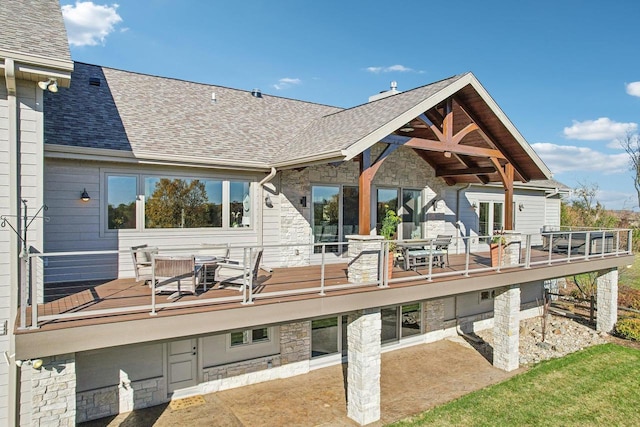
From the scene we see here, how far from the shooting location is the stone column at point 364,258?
26.2ft

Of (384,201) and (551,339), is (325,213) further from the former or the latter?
(551,339)

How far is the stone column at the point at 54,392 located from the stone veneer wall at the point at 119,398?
8.83 ft

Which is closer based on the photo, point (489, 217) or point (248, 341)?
point (248, 341)

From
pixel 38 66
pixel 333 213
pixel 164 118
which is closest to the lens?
pixel 38 66

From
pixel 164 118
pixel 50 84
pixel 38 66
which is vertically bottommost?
pixel 50 84

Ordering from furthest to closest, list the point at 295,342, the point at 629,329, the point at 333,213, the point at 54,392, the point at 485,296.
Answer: the point at 485,296, the point at 629,329, the point at 333,213, the point at 295,342, the point at 54,392

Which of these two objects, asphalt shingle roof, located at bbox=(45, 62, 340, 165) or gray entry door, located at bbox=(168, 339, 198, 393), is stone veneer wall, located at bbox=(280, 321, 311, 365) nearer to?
Result: gray entry door, located at bbox=(168, 339, 198, 393)

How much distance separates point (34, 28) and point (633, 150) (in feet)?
154

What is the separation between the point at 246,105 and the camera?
12477 mm

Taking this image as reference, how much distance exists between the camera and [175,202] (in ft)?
30.2

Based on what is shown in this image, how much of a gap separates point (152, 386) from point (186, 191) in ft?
14.3

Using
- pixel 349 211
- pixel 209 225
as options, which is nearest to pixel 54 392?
pixel 209 225

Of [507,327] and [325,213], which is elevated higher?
[325,213]

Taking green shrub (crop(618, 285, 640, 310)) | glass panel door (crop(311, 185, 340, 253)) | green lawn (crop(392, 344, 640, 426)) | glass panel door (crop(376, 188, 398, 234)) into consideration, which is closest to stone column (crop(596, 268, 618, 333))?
green shrub (crop(618, 285, 640, 310))
